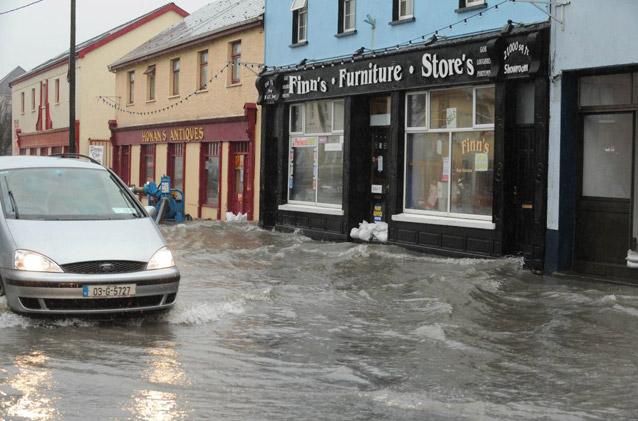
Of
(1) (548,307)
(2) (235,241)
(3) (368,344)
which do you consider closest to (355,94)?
Result: (2) (235,241)

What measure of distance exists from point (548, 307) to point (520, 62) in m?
4.71

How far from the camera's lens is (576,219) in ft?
41.9

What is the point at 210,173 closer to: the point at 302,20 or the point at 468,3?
the point at 302,20

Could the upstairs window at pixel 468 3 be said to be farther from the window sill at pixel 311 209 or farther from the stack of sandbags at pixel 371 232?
the window sill at pixel 311 209

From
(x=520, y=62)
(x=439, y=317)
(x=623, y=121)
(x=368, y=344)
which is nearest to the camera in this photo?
(x=368, y=344)

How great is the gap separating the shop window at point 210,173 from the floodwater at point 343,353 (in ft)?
43.4

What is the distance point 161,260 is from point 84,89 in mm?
29340

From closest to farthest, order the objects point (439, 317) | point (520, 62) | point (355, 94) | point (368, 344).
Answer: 1. point (368, 344)
2. point (439, 317)
3. point (520, 62)
4. point (355, 94)

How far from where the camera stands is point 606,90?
12305 mm

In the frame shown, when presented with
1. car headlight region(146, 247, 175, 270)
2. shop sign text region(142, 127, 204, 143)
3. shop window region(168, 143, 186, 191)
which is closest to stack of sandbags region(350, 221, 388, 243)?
car headlight region(146, 247, 175, 270)

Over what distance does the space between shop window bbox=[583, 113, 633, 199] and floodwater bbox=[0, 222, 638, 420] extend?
1.48m

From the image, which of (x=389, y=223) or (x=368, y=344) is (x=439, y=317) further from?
(x=389, y=223)

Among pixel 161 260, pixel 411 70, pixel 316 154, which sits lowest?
pixel 161 260

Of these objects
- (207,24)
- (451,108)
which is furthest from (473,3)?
(207,24)
